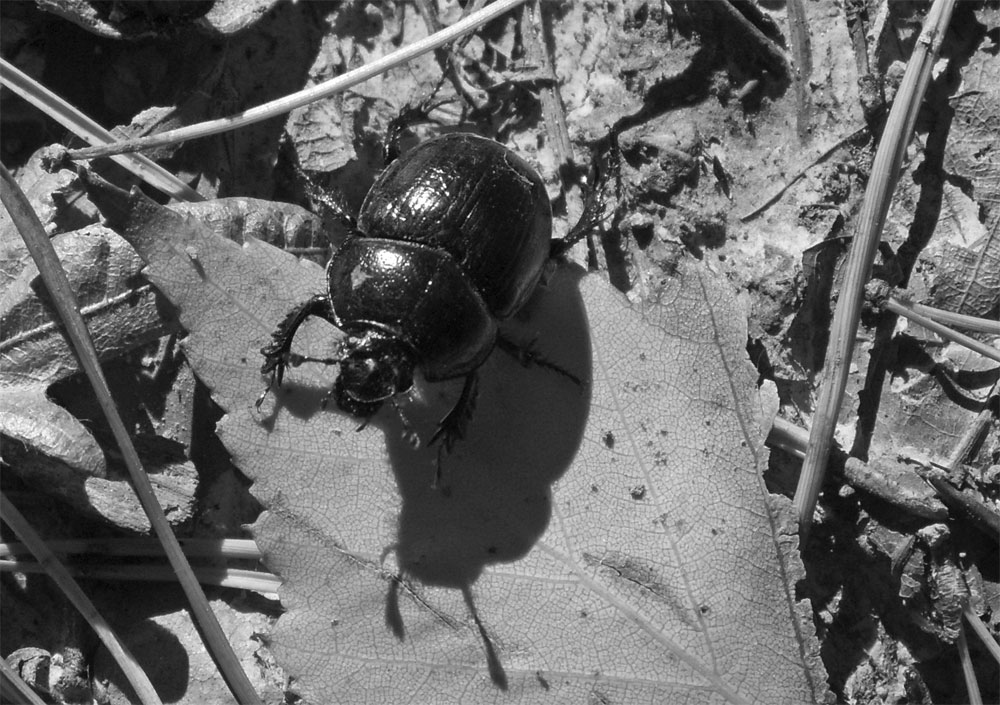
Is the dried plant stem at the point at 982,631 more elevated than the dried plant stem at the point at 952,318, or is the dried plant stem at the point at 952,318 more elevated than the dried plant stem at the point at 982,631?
the dried plant stem at the point at 952,318

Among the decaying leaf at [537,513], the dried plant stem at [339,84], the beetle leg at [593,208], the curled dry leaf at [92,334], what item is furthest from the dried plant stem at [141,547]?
the beetle leg at [593,208]

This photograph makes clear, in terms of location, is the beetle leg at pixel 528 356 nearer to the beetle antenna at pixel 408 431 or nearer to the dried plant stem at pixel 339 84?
the beetle antenna at pixel 408 431

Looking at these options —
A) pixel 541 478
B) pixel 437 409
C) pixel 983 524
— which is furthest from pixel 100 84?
pixel 983 524

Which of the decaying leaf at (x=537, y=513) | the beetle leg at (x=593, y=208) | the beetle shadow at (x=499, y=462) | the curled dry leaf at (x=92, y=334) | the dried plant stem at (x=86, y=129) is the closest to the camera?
the decaying leaf at (x=537, y=513)

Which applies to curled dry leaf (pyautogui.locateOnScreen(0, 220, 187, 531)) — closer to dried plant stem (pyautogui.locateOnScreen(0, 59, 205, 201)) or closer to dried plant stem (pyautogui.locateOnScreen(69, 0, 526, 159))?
dried plant stem (pyautogui.locateOnScreen(0, 59, 205, 201))

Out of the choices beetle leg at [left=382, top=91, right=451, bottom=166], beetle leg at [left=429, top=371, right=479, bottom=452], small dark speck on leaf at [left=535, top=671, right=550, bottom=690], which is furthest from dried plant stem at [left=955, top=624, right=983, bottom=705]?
beetle leg at [left=382, top=91, right=451, bottom=166]
